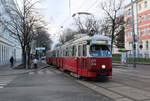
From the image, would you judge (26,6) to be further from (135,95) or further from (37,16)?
(135,95)

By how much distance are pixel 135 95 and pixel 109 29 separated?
4703cm

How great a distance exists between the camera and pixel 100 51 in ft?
51.8

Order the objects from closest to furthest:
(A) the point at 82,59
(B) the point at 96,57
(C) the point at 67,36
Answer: (B) the point at 96,57 → (A) the point at 82,59 → (C) the point at 67,36

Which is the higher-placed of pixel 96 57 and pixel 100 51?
pixel 100 51

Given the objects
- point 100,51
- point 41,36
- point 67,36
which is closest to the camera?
point 100,51

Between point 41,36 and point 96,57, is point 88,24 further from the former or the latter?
point 96,57

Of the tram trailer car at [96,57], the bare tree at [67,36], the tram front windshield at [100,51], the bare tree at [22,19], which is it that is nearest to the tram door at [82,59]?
the tram trailer car at [96,57]

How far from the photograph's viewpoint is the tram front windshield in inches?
614

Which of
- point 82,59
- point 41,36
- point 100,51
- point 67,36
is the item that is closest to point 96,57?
point 100,51

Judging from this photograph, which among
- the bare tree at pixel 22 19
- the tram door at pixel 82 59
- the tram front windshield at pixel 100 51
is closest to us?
the tram front windshield at pixel 100 51

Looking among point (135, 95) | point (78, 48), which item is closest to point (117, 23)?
point (78, 48)

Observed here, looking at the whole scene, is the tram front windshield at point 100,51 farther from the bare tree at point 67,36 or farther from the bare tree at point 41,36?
the bare tree at point 67,36

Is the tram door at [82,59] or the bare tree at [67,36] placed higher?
the bare tree at [67,36]

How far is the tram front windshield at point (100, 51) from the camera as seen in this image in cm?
1560
